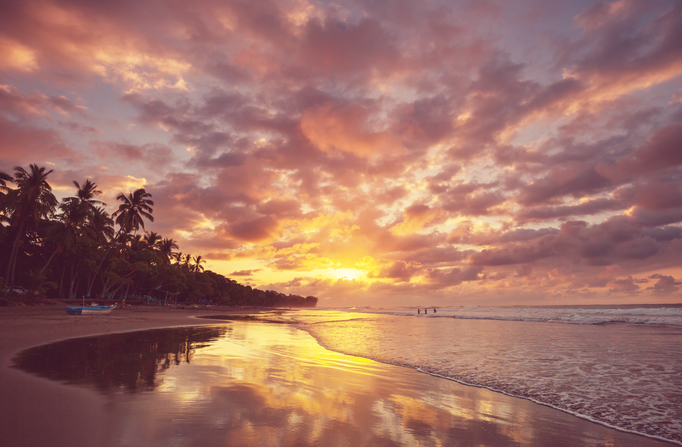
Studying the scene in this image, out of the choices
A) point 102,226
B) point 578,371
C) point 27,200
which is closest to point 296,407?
point 578,371

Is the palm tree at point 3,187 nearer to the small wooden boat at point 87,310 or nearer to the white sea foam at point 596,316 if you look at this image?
the small wooden boat at point 87,310

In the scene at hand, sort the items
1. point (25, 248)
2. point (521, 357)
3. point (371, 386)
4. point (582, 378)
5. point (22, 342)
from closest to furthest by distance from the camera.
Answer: point (371, 386) → point (582, 378) → point (521, 357) → point (22, 342) → point (25, 248)

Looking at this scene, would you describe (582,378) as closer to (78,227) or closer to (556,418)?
(556,418)

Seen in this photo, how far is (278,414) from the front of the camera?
5.93 meters

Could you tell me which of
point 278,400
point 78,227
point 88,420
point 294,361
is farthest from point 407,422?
point 78,227

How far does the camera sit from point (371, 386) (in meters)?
8.65

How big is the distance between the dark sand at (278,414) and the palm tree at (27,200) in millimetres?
43802

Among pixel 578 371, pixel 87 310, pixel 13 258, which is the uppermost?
pixel 13 258

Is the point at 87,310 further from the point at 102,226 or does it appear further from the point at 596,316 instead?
the point at 596,316

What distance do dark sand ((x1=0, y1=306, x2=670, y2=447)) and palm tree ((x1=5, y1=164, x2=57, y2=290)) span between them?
144ft

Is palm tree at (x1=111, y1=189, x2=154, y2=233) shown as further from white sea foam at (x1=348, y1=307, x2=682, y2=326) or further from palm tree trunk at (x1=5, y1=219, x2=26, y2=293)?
white sea foam at (x1=348, y1=307, x2=682, y2=326)

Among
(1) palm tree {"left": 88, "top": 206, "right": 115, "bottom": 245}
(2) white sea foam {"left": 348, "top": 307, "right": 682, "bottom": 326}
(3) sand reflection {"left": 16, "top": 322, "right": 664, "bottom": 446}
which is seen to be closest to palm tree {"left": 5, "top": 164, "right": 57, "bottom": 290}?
(1) palm tree {"left": 88, "top": 206, "right": 115, "bottom": 245}

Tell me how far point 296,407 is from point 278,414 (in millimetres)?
575

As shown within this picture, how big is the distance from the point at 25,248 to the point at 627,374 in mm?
72050
